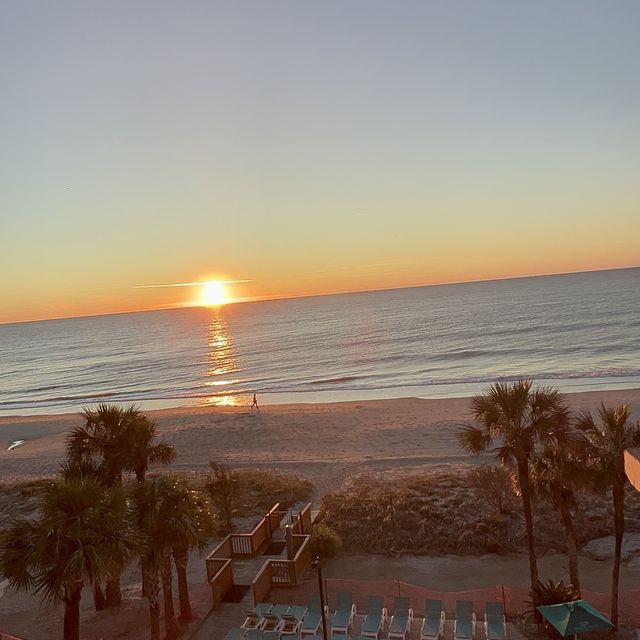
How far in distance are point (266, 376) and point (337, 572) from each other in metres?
51.2

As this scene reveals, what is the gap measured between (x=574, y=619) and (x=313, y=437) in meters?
23.8

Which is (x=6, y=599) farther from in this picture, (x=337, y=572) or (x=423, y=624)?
(x=423, y=624)

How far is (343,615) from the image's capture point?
1321cm

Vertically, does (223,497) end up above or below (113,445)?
below

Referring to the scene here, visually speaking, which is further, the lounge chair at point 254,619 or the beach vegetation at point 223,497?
the beach vegetation at point 223,497

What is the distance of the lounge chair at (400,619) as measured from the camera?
12.3m

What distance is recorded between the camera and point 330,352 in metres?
84.8

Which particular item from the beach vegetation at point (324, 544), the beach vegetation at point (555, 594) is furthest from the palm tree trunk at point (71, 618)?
the beach vegetation at point (555, 594)

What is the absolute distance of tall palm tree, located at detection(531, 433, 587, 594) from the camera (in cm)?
1148

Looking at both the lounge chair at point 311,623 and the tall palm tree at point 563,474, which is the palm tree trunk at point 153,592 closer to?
the lounge chair at point 311,623

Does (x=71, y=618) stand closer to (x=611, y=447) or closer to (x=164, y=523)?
(x=164, y=523)

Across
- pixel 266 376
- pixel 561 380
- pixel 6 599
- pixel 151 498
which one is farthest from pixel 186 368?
pixel 151 498

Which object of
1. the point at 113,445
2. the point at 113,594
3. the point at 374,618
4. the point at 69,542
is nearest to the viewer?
the point at 69,542

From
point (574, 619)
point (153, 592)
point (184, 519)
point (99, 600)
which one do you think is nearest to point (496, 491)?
point (574, 619)
